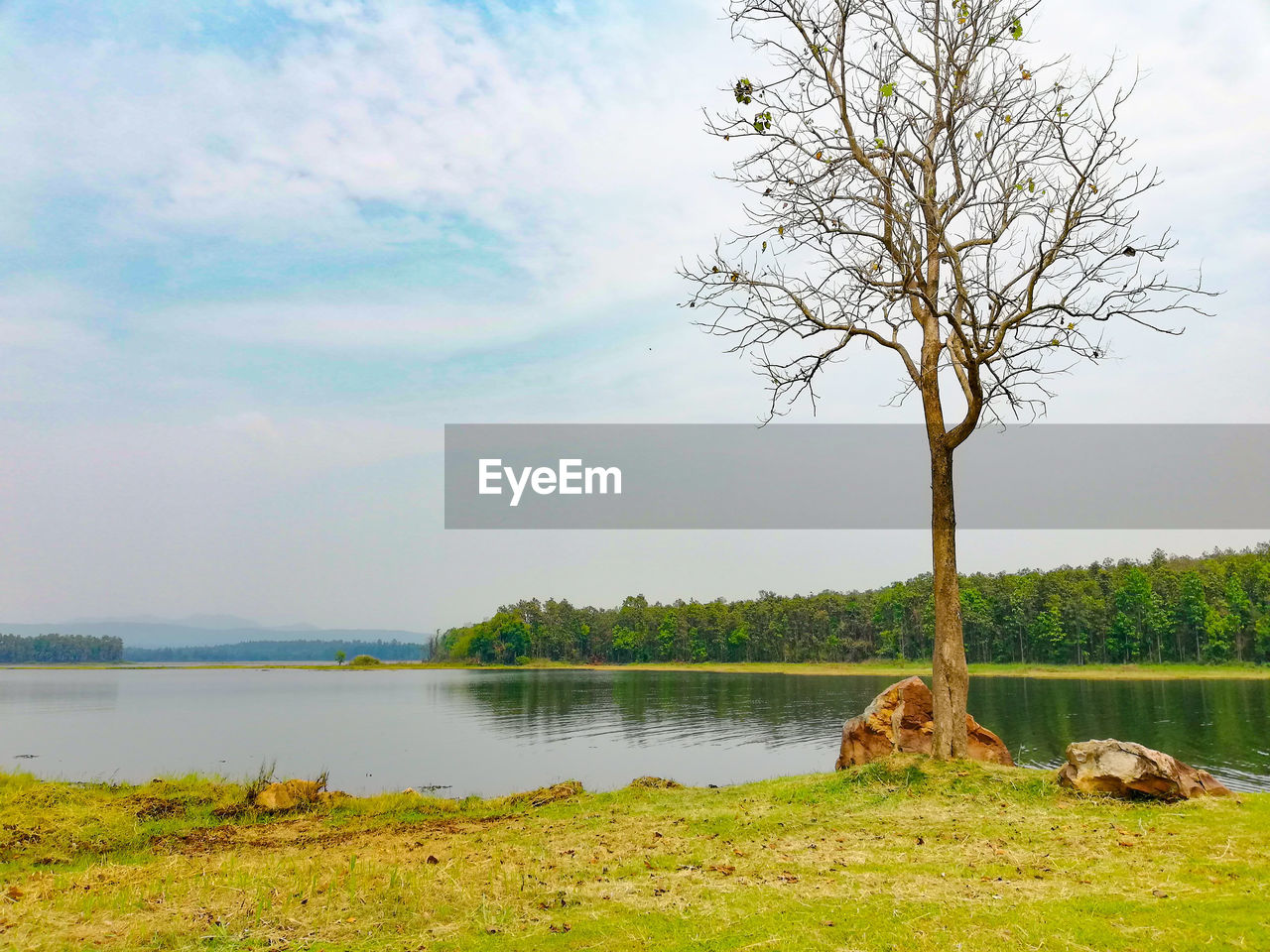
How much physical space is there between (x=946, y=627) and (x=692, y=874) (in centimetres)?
829

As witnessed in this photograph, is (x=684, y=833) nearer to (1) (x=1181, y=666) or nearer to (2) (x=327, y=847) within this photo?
(2) (x=327, y=847)

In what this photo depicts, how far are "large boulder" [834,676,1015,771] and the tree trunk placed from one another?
1.78m

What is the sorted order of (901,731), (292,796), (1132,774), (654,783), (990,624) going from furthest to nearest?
(990,624) → (901,731) → (654,783) → (292,796) → (1132,774)

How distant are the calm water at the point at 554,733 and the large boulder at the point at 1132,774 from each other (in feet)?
43.6

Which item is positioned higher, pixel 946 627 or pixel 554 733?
pixel 946 627

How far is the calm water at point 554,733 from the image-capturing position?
26812mm

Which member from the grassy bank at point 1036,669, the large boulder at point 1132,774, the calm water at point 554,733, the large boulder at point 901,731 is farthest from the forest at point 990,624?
the large boulder at point 1132,774

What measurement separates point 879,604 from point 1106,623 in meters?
33.3

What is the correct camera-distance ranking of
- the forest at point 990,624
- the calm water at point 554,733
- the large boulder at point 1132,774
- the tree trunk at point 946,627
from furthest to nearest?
the forest at point 990,624
the calm water at point 554,733
the tree trunk at point 946,627
the large boulder at point 1132,774

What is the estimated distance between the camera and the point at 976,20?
14.1 m

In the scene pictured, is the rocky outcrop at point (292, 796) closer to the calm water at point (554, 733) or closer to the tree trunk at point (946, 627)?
the calm water at point (554, 733)

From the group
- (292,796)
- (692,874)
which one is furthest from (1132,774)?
(292,796)

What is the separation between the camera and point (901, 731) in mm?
16406

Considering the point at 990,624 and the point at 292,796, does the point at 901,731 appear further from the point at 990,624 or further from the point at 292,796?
the point at 990,624
